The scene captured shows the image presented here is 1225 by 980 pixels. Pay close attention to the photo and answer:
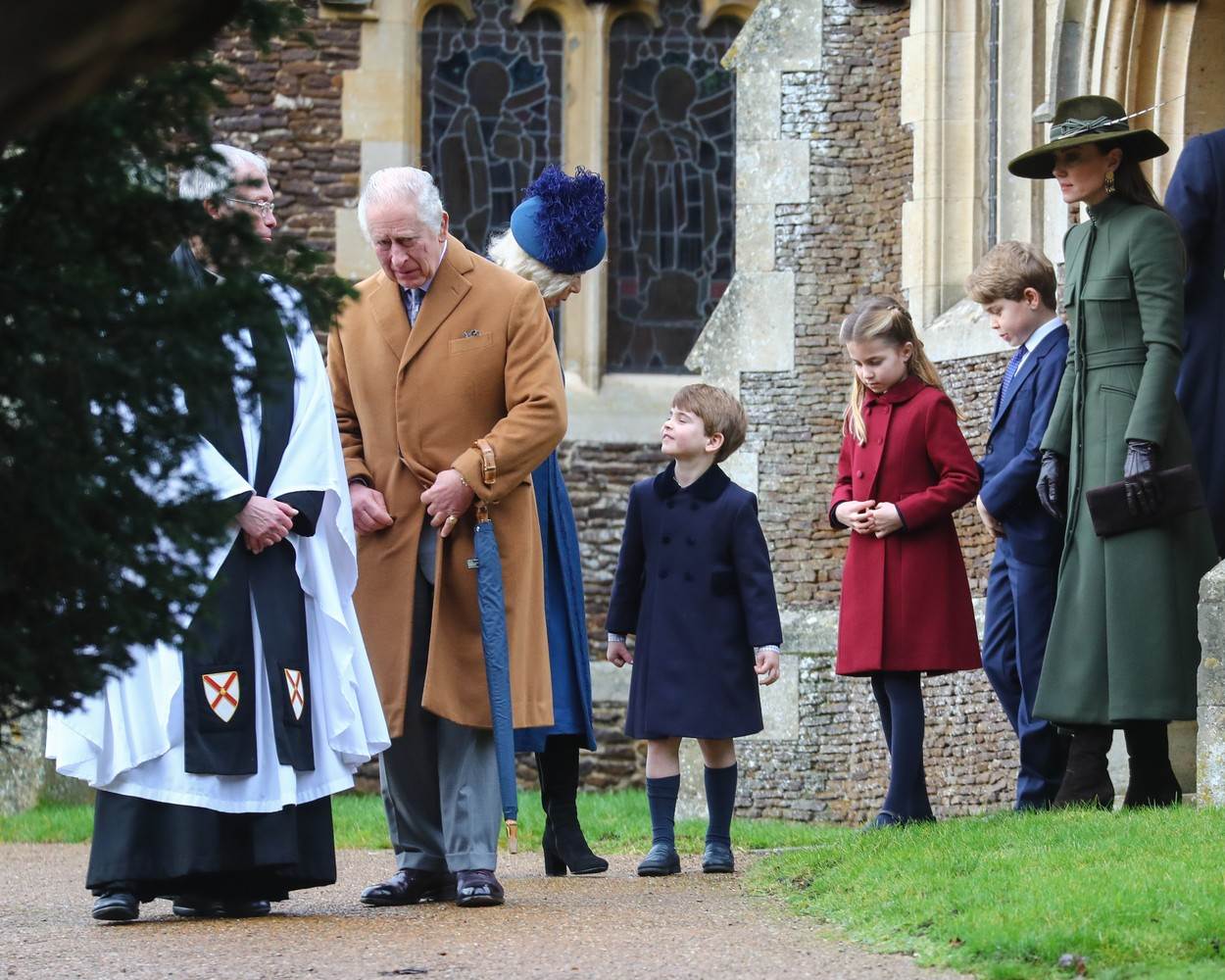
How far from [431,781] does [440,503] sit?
0.80 metres

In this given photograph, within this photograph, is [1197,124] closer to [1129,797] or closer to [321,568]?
[1129,797]

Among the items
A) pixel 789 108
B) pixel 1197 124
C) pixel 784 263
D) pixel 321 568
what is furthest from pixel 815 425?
pixel 321 568

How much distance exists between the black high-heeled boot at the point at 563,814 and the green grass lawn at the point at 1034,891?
0.65m

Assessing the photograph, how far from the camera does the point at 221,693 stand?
225 inches

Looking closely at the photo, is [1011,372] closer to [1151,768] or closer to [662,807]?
[1151,768]

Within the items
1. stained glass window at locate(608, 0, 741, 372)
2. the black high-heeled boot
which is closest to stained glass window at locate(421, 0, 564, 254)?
stained glass window at locate(608, 0, 741, 372)

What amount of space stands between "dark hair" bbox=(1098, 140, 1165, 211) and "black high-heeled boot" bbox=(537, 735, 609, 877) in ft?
7.95

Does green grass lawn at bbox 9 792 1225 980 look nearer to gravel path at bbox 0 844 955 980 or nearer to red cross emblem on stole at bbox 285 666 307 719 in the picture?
gravel path at bbox 0 844 955 980

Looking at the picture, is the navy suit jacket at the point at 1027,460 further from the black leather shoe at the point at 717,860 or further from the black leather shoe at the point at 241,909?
the black leather shoe at the point at 241,909

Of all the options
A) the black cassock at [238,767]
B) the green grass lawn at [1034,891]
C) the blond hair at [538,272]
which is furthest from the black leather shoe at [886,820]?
the blond hair at [538,272]

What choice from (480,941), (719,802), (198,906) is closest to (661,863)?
(719,802)

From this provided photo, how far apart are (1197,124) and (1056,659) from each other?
12.6ft

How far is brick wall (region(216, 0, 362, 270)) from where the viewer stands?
1497 cm

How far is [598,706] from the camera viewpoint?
49.8 ft
